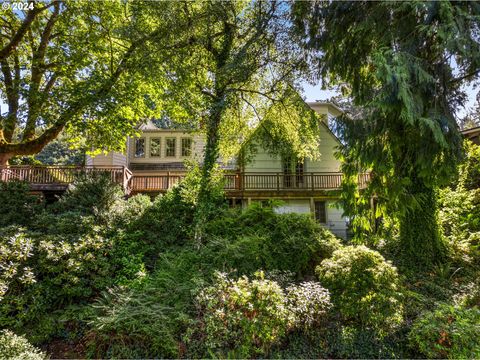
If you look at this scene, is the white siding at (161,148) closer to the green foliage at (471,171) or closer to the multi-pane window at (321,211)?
the multi-pane window at (321,211)

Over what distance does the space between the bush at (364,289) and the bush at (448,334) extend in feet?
1.52

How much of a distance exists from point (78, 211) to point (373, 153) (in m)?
7.72

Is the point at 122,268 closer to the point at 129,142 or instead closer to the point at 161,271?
the point at 161,271

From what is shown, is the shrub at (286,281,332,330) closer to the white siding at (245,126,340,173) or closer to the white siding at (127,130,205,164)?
the white siding at (245,126,340,173)

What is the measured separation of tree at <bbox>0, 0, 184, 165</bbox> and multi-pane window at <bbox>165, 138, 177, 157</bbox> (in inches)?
310

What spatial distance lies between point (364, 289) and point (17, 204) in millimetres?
9415

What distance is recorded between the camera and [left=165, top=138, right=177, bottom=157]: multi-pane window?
17875 mm

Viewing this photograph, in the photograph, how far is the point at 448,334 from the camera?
4.16 meters

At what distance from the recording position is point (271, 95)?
977cm

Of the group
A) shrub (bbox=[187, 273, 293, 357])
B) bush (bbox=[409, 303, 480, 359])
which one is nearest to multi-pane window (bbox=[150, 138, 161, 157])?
shrub (bbox=[187, 273, 293, 357])

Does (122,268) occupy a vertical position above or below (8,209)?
below

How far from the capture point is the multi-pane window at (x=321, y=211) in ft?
44.1

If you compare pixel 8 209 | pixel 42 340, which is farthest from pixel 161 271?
pixel 8 209

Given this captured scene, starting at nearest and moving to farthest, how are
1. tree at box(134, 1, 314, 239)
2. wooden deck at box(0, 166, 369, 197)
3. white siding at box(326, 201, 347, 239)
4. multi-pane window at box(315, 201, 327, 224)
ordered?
tree at box(134, 1, 314, 239) < wooden deck at box(0, 166, 369, 197) < white siding at box(326, 201, 347, 239) < multi-pane window at box(315, 201, 327, 224)
